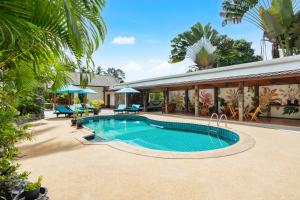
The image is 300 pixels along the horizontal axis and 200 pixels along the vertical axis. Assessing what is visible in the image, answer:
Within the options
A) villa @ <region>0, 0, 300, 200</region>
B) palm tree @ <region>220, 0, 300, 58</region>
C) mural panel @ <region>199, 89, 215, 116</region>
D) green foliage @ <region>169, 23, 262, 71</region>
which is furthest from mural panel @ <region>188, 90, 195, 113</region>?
green foliage @ <region>169, 23, 262, 71</region>

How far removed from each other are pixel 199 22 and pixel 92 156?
2889 centimetres

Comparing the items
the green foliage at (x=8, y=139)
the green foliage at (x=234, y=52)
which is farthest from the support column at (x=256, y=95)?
the green foliage at (x=234, y=52)

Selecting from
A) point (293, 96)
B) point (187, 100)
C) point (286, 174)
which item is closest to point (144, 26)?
point (187, 100)

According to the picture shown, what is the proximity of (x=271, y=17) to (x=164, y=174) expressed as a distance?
67.9 ft

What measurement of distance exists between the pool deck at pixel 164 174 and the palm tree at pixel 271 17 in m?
17.1

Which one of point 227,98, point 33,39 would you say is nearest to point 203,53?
point 227,98

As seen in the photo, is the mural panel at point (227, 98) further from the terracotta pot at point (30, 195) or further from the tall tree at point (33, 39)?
the tall tree at point (33, 39)

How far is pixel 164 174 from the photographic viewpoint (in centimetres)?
435

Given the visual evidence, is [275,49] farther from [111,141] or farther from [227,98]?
[111,141]

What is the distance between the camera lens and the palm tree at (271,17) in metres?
19.0

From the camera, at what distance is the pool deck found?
3.51m

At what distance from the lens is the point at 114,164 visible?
5.05m

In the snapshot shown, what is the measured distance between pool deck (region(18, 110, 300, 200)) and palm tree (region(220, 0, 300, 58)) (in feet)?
56.3

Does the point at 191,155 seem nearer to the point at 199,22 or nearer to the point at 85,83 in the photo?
the point at 85,83
